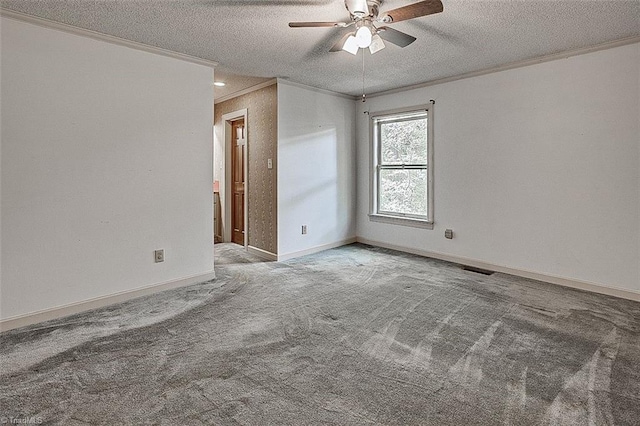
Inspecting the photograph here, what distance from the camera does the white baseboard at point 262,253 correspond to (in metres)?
4.93

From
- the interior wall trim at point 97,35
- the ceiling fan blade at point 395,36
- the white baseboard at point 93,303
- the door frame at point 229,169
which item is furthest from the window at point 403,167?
the white baseboard at point 93,303

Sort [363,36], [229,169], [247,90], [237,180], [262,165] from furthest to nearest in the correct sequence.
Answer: [229,169] → [237,180] → [247,90] → [262,165] → [363,36]

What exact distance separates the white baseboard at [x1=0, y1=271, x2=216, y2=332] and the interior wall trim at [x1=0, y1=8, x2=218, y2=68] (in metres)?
2.29

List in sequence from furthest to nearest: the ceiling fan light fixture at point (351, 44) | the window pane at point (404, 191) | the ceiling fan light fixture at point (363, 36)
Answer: the window pane at point (404, 191)
the ceiling fan light fixture at point (351, 44)
the ceiling fan light fixture at point (363, 36)

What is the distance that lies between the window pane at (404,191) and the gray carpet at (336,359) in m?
1.79

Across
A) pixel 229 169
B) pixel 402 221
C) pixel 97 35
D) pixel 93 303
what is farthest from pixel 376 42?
pixel 229 169

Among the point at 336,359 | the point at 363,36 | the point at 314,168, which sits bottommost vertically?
the point at 336,359

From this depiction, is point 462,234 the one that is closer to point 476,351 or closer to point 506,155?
point 506,155

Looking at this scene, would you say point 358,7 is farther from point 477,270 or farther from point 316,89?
point 477,270

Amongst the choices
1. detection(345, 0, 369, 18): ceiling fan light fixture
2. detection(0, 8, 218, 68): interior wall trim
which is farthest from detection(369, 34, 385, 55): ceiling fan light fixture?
detection(0, 8, 218, 68): interior wall trim

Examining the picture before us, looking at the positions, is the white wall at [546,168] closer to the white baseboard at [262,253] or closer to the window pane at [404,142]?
the window pane at [404,142]

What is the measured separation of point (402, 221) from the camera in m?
5.39

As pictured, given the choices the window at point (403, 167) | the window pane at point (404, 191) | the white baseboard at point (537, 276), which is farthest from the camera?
the window pane at point (404, 191)

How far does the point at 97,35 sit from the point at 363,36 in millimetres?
2355
